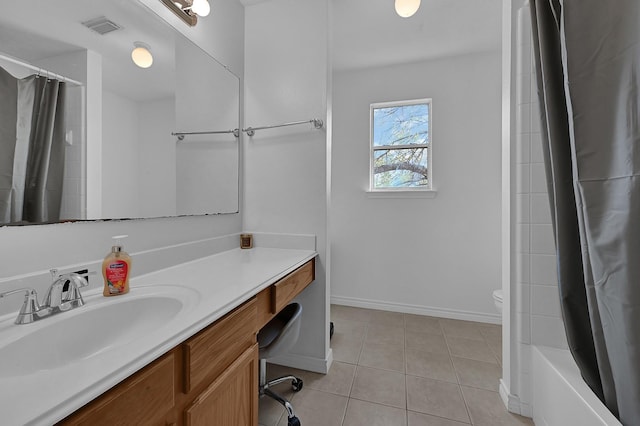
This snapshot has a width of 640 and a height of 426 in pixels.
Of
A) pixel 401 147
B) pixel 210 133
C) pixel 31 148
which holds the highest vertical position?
pixel 401 147

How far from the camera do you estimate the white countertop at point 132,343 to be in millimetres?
428

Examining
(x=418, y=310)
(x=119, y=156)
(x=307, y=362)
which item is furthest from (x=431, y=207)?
(x=119, y=156)

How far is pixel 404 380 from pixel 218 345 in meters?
1.39

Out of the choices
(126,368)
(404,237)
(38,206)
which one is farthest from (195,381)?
(404,237)

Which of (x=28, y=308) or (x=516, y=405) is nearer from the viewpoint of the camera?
(x=28, y=308)

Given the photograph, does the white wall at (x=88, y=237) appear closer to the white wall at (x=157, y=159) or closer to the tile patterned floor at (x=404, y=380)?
the white wall at (x=157, y=159)

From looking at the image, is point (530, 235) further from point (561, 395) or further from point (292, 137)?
point (292, 137)

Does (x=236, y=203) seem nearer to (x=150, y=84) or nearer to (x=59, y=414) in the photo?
(x=150, y=84)

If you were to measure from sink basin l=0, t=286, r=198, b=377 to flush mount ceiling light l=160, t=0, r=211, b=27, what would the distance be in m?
1.35

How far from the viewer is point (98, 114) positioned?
1.01 metres

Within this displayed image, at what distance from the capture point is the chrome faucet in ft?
2.36

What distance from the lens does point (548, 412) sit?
46.7 inches

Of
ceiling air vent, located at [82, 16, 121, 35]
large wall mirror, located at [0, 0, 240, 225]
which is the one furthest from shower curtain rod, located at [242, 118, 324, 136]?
ceiling air vent, located at [82, 16, 121, 35]

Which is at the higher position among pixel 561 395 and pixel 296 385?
pixel 561 395
